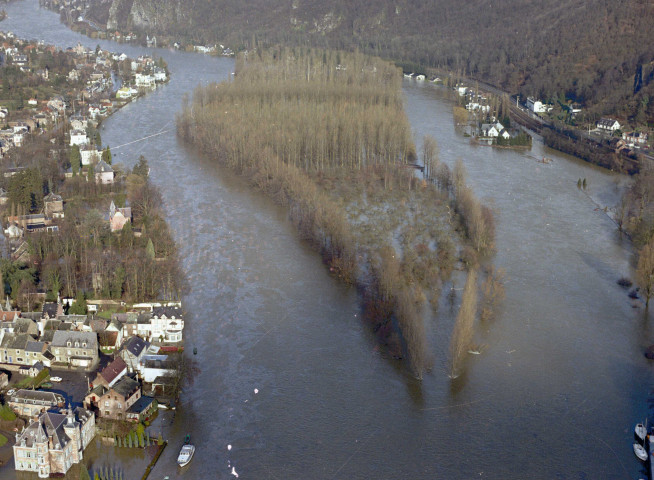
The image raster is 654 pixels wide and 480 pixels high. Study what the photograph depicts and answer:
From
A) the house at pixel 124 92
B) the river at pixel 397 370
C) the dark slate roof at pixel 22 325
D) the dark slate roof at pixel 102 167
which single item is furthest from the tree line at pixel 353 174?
the dark slate roof at pixel 22 325

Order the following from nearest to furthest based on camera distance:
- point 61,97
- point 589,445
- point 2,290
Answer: point 589,445 → point 2,290 → point 61,97

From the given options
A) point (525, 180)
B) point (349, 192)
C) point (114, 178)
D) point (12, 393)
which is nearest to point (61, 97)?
point (114, 178)

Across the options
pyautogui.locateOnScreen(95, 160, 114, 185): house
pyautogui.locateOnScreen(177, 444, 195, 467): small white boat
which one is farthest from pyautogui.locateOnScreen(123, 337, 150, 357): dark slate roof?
pyautogui.locateOnScreen(95, 160, 114, 185): house

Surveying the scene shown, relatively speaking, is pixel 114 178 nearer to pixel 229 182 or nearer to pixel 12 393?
pixel 229 182

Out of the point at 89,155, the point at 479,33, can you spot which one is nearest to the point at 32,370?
the point at 89,155

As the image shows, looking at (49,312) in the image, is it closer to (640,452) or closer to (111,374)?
(111,374)

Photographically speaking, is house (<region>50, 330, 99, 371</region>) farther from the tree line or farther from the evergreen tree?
the tree line

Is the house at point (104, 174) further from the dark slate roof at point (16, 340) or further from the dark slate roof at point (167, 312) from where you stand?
the dark slate roof at point (16, 340)
